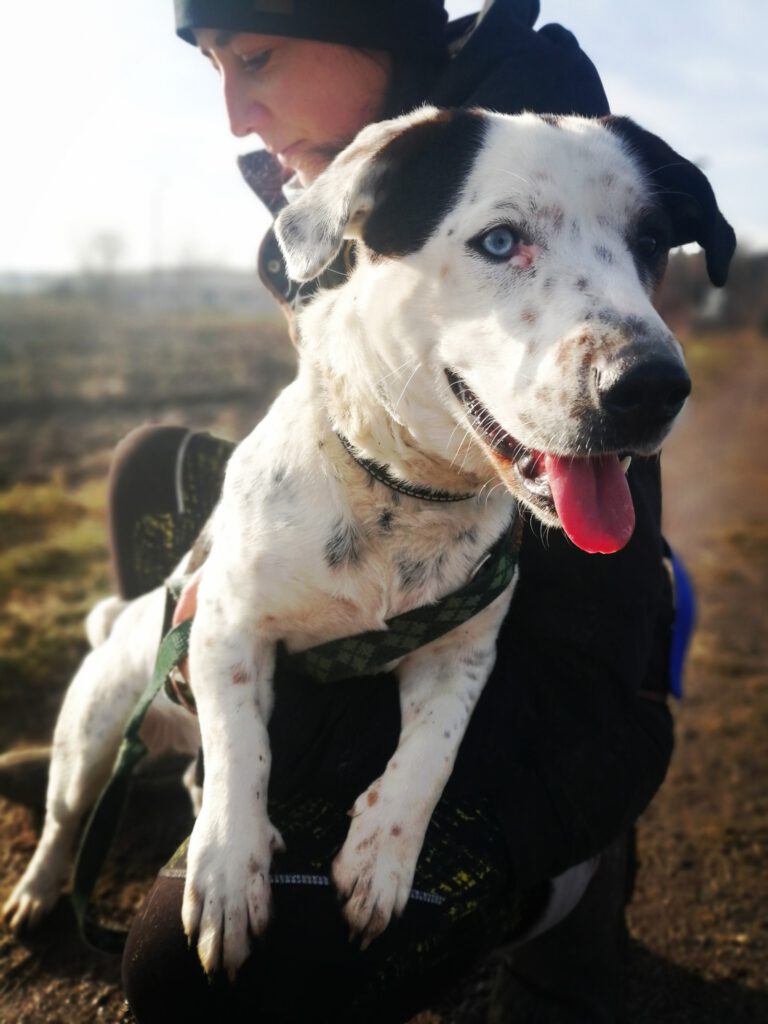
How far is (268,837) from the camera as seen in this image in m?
1.71

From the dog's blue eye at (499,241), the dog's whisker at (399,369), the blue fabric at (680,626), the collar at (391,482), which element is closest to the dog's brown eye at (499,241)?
the dog's blue eye at (499,241)

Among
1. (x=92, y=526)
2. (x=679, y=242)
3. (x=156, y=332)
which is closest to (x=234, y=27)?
(x=679, y=242)

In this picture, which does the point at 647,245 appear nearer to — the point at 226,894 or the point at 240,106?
the point at 240,106

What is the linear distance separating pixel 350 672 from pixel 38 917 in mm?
1231

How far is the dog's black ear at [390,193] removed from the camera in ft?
5.90

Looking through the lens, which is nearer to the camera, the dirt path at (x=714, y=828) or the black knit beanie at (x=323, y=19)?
the black knit beanie at (x=323, y=19)

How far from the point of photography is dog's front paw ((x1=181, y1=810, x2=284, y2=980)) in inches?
62.7

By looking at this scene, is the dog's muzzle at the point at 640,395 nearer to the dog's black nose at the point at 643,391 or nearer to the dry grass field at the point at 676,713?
the dog's black nose at the point at 643,391

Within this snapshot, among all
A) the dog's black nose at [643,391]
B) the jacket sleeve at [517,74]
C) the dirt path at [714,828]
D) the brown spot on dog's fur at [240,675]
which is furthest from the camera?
the dirt path at [714,828]

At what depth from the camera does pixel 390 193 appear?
183cm

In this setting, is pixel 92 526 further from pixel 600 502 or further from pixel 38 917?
pixel 600 502

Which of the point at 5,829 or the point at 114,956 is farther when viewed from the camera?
the point at 5,829

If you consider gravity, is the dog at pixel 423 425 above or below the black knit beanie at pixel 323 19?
below

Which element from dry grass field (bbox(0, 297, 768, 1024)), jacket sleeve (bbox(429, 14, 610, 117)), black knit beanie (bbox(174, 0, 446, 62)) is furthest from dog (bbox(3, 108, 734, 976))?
dry grass field (bbox(0, 297, 768, 1024))
